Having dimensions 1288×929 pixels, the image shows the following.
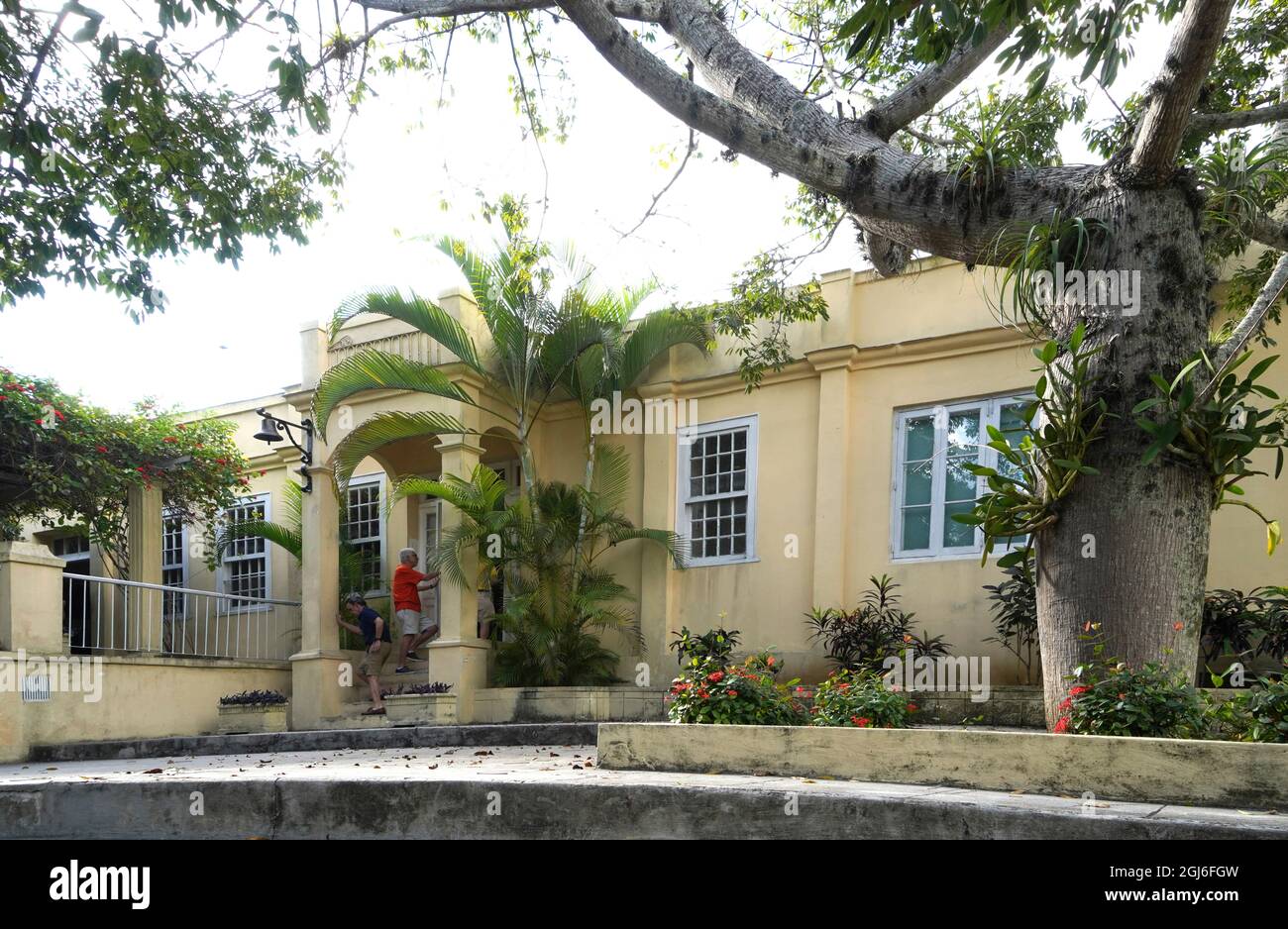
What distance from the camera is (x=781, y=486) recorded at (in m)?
12.0

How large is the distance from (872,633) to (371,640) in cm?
620

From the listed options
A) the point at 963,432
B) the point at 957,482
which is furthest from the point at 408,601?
the point at 963,432

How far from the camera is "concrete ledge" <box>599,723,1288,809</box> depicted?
4.66 m

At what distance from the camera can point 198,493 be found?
14.5 metres

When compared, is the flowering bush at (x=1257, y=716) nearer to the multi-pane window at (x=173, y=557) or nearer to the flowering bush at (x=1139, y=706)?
the flowering bush at (x=1139, y=706)

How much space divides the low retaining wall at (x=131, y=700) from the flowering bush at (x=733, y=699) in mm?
6849

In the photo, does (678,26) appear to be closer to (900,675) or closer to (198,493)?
(900,675)

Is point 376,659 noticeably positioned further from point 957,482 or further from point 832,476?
point 957,482

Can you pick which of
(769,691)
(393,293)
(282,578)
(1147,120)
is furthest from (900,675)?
(282,578)

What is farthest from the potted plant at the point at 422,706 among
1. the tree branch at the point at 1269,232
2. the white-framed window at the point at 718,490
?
the tree branch at the point at 1269,232

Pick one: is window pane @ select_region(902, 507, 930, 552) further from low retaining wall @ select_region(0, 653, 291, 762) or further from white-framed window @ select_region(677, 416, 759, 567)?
low retaining wall @ select_region(0, 653, 291, 762)

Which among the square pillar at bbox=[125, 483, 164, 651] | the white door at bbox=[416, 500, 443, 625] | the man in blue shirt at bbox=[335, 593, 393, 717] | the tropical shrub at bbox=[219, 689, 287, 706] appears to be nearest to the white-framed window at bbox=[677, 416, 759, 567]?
the man in blue shirt at bbox=[335, 593, 393, 717]

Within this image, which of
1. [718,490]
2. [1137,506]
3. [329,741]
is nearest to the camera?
[1137,506]

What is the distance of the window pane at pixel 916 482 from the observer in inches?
440
